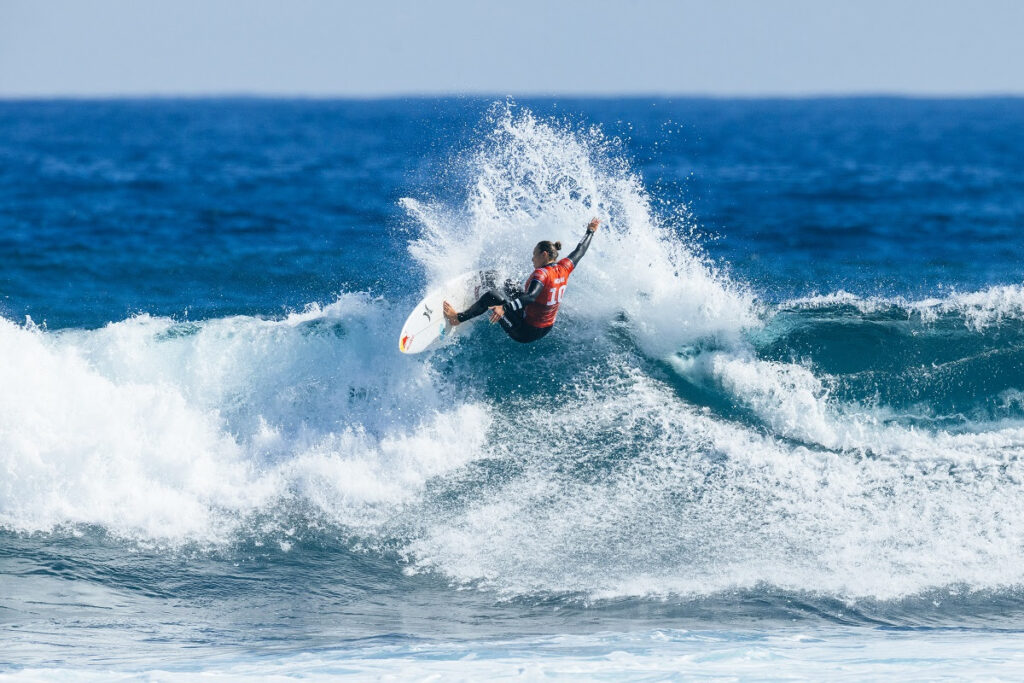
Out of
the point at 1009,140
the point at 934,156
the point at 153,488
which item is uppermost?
the point at 1009,140

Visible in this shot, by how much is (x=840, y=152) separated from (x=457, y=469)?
39.3m

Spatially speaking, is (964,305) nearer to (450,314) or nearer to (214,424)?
(450,314)

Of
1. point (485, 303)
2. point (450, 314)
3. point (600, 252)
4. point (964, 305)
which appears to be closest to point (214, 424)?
point (450, 314)

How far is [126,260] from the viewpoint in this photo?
55.5ft

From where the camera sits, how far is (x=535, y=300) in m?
9.83

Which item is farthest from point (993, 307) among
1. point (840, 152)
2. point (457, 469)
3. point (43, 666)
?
point (840, 152)

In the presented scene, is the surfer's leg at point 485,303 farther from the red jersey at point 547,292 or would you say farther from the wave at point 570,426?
the wave at point 570,426

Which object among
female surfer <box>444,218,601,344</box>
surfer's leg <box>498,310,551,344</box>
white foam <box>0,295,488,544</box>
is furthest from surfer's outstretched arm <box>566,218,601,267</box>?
white foam <box>0,295,488,544</box>

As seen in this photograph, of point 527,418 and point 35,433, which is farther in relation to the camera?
point 527,418

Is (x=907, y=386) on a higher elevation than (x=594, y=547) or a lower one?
higher

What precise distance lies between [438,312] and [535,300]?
3.69 ft

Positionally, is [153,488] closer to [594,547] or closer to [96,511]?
[96,511]

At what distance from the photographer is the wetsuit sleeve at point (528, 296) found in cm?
970

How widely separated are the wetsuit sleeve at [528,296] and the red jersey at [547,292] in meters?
0.02
